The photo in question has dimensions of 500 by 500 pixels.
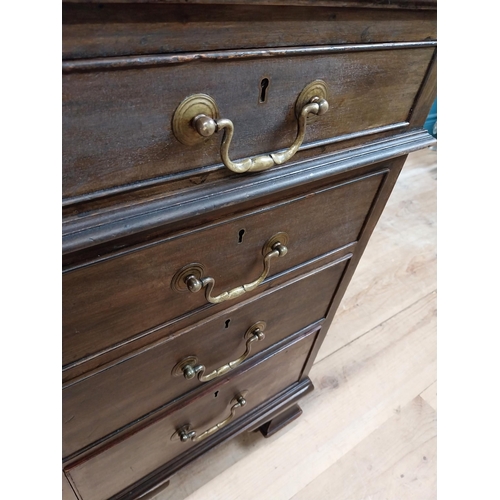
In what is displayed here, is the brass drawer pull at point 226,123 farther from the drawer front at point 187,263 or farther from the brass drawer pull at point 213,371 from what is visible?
the brass drawer pull at point 213,371

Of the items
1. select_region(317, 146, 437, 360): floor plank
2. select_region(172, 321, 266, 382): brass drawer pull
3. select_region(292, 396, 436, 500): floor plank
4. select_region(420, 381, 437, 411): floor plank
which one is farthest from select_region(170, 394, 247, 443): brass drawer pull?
select_region(420, 381, 437, 411): floor plank

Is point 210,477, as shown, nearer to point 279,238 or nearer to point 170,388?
point 170,388

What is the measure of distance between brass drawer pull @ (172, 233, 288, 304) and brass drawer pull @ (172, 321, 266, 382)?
115mm

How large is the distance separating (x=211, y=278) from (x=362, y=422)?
2.24 feet

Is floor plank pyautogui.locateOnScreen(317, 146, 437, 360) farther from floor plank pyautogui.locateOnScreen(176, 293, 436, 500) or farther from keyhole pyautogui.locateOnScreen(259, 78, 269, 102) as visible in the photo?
keyhole pyautogui.locateOnScreen(259, 78, 269, 102)

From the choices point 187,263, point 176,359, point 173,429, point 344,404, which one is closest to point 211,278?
point 187,263

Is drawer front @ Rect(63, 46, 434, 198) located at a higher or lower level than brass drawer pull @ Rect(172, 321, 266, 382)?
higher

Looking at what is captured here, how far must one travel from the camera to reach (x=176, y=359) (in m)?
0.48

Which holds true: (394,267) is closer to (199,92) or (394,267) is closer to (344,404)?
(344,404)

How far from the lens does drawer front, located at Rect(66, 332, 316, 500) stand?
54cm

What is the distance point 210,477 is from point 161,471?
0.53 feet

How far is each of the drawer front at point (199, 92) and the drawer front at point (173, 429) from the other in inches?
14.9

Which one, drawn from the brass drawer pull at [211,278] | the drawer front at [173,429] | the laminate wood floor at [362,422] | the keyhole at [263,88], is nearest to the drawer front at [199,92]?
the keyhole at [263,88]

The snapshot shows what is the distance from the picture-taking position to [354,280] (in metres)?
1.21
